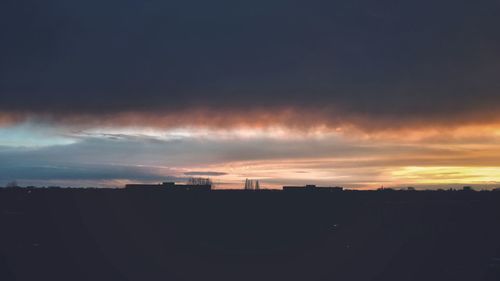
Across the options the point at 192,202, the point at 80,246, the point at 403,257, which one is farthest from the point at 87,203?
the point at 403,257

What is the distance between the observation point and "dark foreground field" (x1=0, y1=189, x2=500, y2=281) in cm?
4759

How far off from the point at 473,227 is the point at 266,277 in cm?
2426

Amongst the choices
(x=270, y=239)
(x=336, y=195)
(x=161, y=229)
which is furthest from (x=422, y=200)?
(x=161, y=229)

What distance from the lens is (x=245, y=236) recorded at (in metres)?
58.2

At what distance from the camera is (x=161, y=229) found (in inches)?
2411

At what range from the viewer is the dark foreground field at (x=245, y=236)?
47594 mm

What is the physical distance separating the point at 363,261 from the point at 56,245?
2390 cm

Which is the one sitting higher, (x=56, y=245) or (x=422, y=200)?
(x=422, y=200)

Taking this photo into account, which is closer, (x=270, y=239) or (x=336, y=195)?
(x=270, y=239)

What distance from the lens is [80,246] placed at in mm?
53531

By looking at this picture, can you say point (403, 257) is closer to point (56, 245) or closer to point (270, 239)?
point (270, 239)

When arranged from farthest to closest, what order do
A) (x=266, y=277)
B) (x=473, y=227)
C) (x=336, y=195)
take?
(x=336, y=195)
(x=473, y=227)
(x=266, y=277)

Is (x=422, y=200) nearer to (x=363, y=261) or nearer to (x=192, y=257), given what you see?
(x=363, y=261)

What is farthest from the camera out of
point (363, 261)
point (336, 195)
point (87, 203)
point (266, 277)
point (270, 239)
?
point (336, 195)
